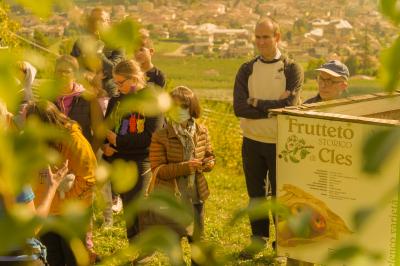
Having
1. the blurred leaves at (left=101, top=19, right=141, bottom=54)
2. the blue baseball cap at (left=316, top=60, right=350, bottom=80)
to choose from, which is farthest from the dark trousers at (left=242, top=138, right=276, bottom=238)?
the blurred leaves at (left=101, top=19, right=141, bottom=54)

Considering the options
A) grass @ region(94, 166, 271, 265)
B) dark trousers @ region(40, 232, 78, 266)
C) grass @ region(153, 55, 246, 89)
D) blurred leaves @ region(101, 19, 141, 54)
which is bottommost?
grass @ region(153, 55, 246, 89)

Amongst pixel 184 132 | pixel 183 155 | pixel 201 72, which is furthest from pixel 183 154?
pixel 201 72

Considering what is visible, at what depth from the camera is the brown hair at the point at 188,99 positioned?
513 cm

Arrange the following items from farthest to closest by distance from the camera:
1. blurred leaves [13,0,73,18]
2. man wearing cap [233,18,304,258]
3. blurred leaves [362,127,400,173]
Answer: man wearing cap [233,18,304,258]
blurred leaves [13,0,73,18]
blurred leaves [362,127,400,173]

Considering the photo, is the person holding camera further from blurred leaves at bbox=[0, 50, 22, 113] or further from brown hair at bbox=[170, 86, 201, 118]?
blurred leaves at bbox=[0, 50, 22, 113]

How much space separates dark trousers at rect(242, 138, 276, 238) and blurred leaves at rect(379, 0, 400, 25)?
535cm

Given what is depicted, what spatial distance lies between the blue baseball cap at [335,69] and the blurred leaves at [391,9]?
17.1ft

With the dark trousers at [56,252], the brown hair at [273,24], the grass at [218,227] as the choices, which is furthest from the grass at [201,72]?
the dark trousers at [56,252]

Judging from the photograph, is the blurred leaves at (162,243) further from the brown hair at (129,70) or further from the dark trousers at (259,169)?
the dark trousers at (259,169)

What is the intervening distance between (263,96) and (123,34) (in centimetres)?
525

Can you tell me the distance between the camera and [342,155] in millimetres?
4492

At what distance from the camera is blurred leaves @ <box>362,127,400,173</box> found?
474 millimetres

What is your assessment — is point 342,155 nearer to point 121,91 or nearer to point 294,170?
point 294,170

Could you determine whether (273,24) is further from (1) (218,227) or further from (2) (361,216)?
(2) (361,216)
